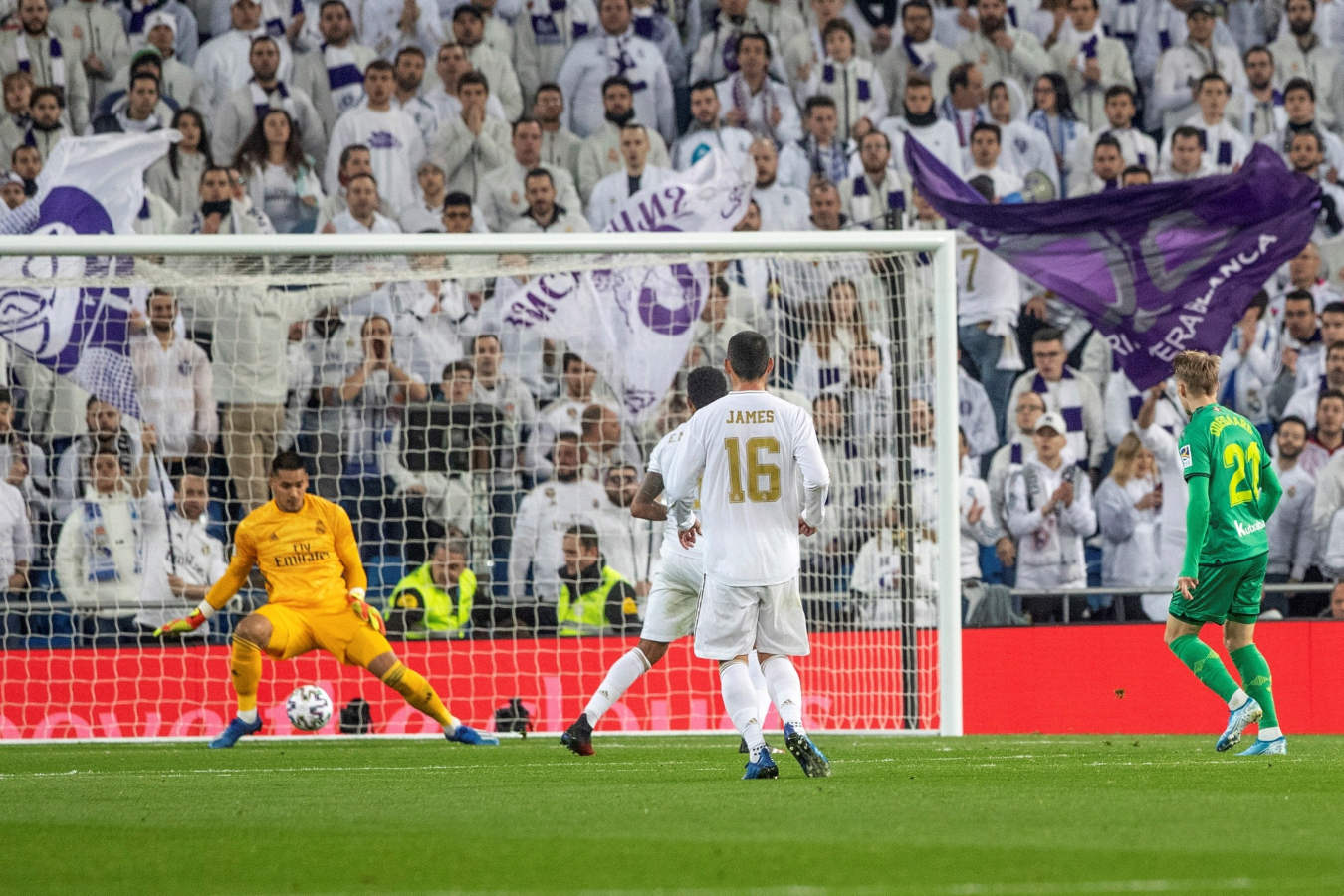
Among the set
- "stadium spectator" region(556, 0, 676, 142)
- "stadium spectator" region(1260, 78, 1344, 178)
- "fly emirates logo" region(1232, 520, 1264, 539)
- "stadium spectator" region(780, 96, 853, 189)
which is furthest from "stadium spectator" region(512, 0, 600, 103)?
"fly emirates logo" region(1232, 520, 1264, 539)

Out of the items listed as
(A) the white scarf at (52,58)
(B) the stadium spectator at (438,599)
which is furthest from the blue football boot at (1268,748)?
(A) the white scarf at (52,58)

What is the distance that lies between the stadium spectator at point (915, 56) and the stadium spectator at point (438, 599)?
21.3ft

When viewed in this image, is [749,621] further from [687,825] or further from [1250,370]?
[1250,370]

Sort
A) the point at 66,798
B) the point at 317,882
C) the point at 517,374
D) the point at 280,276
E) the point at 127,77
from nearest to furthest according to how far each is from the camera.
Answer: the point at 317,882, the point at 66,798, the point at 280,276, the point at 517,374, the point at 127,77

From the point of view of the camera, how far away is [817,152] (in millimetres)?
15828

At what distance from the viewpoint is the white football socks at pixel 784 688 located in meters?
7.47

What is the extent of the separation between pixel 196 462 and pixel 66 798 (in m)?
6.12

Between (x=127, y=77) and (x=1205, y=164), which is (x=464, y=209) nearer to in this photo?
(x=127, y=77)

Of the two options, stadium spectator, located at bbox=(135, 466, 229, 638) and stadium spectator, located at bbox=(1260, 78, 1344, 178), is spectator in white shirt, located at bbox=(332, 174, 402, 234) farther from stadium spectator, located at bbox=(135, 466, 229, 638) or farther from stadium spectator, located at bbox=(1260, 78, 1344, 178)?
stadium spectator, located at bbox=(1260, 78, 1344, 178)

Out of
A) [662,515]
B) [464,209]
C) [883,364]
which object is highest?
[464,209]

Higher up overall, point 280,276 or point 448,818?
point 280,276

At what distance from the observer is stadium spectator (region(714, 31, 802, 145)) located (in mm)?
16188

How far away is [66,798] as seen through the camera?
23.7ft

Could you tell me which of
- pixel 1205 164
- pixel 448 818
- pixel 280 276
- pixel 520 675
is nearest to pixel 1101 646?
pixel 520 675
